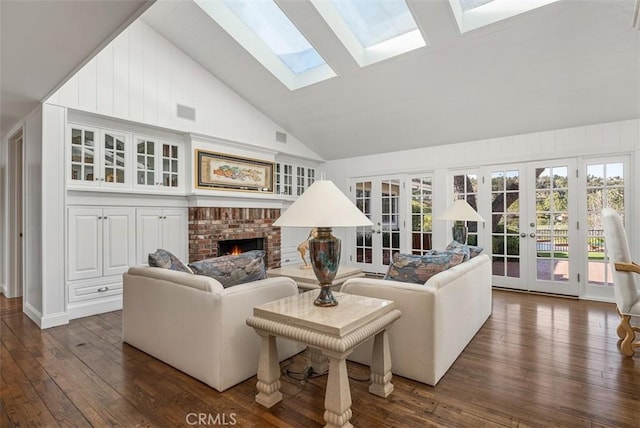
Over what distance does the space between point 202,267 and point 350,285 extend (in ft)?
3.51

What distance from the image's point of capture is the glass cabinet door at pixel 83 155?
3660mm

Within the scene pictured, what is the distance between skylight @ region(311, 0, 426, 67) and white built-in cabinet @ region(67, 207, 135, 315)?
10.9ft

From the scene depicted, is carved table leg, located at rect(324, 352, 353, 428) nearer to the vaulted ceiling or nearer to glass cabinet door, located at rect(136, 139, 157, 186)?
the vaulted ceiling

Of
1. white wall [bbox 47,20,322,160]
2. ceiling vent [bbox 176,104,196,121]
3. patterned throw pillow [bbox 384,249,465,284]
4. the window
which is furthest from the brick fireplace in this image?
the window

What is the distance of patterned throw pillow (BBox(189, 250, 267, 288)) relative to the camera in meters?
2.30

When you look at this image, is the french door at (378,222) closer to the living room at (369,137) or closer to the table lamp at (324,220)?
the living room at (369,137)

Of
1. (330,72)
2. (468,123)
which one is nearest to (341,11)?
(330,72)

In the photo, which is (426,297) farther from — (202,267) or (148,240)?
(148,240)

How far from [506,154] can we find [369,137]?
2083 mm

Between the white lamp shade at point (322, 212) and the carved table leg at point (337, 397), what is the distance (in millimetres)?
671

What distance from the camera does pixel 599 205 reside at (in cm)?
427

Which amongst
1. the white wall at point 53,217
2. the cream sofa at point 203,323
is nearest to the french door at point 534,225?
the cream sofa at point 203,323

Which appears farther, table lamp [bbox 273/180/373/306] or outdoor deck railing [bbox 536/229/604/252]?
outdoor deck railing [bbox 536/229/604/252]
